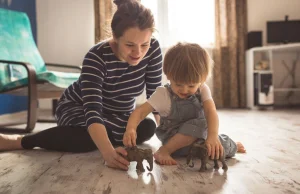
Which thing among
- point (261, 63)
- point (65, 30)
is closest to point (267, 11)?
point (261, 63)

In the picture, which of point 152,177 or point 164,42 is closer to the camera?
point 152,177

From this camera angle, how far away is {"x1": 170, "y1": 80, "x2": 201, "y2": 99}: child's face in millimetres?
1061

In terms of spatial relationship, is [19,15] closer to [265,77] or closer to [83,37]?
[83,37]

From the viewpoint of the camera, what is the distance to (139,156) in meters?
0.99

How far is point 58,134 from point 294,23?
3287 millimetres

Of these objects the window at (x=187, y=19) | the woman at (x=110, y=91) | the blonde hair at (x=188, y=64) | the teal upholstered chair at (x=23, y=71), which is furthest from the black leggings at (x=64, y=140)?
the window at (x=187, y=19)

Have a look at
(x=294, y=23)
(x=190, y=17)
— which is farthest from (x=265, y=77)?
(x=190, y=17)

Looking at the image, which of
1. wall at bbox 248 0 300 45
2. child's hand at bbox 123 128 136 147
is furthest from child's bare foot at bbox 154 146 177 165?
wall at bbox 248 0 300 45

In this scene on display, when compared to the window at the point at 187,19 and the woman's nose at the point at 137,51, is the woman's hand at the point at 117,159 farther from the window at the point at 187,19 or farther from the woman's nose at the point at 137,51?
the window at the point at 187,19

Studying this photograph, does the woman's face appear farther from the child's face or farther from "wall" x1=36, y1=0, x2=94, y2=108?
"wall" x1=36, y1=0, x2=94, y2=108

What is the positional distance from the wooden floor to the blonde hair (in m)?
0.29

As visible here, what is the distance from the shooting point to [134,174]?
962mm

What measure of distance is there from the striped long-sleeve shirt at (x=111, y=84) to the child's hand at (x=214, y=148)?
17.4 inches

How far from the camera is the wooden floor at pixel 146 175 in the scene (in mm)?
816
